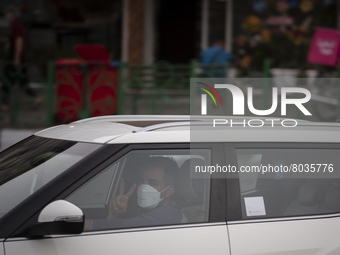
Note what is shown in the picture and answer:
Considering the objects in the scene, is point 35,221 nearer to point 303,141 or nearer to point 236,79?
point 303,141

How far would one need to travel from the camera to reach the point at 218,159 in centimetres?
415

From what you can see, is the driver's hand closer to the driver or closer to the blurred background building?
the driver

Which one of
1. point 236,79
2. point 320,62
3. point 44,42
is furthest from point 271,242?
point 44,42

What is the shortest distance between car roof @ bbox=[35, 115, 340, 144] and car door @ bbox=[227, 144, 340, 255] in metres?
0.05

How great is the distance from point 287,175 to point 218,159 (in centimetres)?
48

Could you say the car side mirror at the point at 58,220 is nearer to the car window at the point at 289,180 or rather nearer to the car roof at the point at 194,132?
the car roof at the point at 194,132

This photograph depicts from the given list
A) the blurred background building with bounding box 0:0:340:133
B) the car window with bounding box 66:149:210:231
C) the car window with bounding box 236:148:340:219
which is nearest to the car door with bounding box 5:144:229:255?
A: the car window with bounding box 66:149:210:231

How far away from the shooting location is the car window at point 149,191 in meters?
4.02

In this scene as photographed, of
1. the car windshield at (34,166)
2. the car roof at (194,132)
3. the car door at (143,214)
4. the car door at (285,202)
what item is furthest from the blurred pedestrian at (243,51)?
the car door at (143,214)

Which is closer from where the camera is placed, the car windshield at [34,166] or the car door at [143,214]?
the car door at [143,214]

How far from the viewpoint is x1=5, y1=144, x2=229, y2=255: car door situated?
3.80 m

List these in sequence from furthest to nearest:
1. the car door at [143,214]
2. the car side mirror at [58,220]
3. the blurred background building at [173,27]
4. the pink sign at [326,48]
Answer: the blurred background building at [173,27] → the pink sign at [326,48] → the car door at [143,214] → the car side mirror at [58,220]

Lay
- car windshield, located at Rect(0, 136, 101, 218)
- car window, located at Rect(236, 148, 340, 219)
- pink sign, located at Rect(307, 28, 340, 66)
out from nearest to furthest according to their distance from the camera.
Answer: car windshield, located at Rect(0, 136, 101, 218), car window, located at Rect(236, 148, 340, 219), pink sign, located at Rect(307, 28, 340, 66)

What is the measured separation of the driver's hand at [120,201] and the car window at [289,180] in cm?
65
